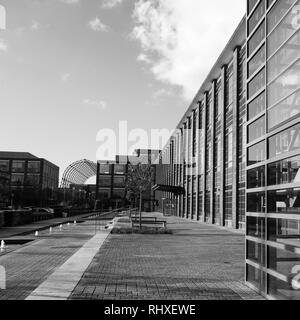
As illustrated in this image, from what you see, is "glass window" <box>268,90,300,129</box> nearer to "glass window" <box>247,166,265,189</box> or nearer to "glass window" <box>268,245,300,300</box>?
"glass window" <box>247,166,265,189</box>

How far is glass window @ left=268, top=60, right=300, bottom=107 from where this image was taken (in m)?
6.77

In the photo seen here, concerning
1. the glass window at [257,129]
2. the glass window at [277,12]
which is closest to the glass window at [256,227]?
the glass window at [257,129]

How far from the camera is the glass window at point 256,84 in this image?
8.37 m

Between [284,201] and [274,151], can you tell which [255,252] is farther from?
[274,151]

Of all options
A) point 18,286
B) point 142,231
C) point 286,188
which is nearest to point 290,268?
point 286,188

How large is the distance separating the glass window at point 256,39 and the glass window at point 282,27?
1.52ft

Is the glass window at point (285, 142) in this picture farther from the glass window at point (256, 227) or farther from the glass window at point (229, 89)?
the glass window at point (229, 89)

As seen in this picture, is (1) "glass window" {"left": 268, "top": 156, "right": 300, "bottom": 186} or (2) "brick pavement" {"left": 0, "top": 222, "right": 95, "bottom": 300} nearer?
(1) "glass window" {"left": 268, "top": 156, "right": 300, "bottom": 186}

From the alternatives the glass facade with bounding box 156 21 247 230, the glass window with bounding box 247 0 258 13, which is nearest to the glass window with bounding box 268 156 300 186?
the glass window with bounding box 247 0 258 13

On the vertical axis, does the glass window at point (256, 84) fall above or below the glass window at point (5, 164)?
below

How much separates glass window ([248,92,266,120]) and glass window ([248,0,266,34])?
5.27ft

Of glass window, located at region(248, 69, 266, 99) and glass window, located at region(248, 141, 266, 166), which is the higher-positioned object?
glass window, located at region(248, 69, 266, 99)
